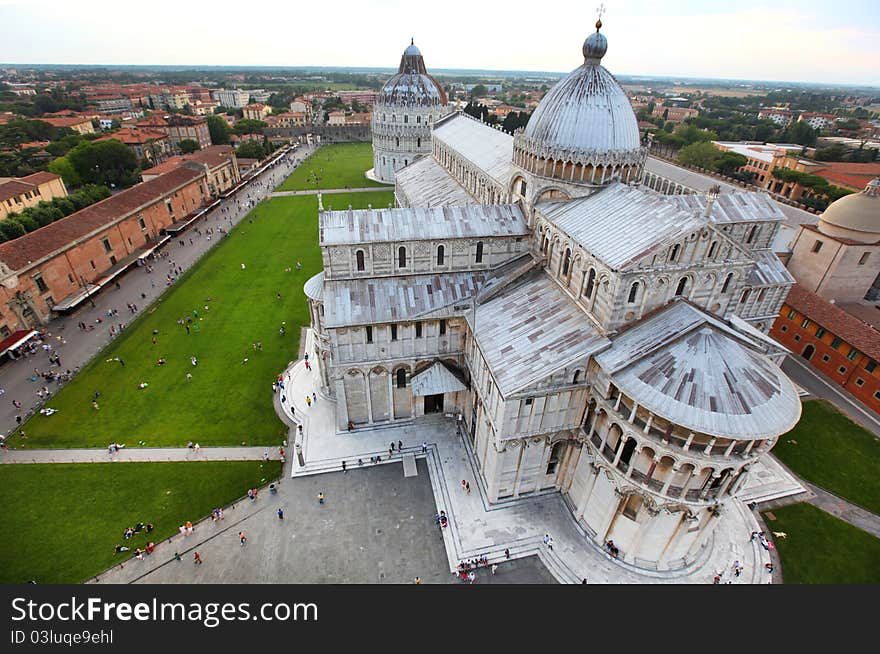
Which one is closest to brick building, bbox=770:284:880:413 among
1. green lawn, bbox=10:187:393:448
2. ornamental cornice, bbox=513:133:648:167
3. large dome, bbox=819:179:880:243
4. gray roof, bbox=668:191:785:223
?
large dome, bbox=819:179:880:243

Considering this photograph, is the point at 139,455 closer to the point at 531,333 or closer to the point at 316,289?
the point at 316,289

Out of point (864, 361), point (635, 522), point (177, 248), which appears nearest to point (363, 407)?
point (635, 522)

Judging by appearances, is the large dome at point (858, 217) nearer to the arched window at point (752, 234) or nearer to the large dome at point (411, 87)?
the arched window at point (752, 234)

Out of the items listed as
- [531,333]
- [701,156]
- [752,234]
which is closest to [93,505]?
[531,333]

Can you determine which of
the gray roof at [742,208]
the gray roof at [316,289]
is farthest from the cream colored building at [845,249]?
the gray roof at [316,289]

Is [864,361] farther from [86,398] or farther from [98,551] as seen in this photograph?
[86,398]
